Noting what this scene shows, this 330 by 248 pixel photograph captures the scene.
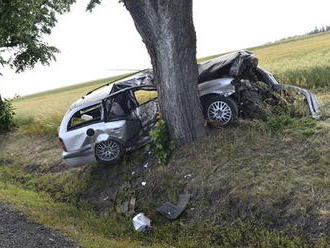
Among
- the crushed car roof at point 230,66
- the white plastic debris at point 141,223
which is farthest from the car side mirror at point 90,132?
the white plastic debris at point 141,223

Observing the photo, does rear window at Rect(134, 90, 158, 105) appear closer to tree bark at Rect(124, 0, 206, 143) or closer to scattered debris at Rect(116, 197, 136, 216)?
tree bark at Rect(124, 0, 206, 143)

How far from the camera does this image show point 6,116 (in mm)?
21688

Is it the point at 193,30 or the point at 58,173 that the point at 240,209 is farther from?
the point at 58,173

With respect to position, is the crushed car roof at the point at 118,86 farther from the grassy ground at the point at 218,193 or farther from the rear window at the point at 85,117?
the grassy ground at the point at 218,193

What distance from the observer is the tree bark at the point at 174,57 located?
31.9ft

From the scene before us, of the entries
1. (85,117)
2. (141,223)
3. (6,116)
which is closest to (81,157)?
(85,117)

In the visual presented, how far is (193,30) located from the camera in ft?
32.7

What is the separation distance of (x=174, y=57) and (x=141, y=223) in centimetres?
342

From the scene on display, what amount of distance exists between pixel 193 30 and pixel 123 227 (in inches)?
165

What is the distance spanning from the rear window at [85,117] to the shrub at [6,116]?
1025cm

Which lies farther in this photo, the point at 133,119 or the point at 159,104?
the point at 133,119

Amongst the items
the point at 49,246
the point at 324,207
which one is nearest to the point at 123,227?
the point at 49,246

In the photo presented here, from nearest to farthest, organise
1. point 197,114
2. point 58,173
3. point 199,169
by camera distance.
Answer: point 199,169 < point 197,114 < point 58,173

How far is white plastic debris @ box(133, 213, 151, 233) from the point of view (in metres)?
8.70
